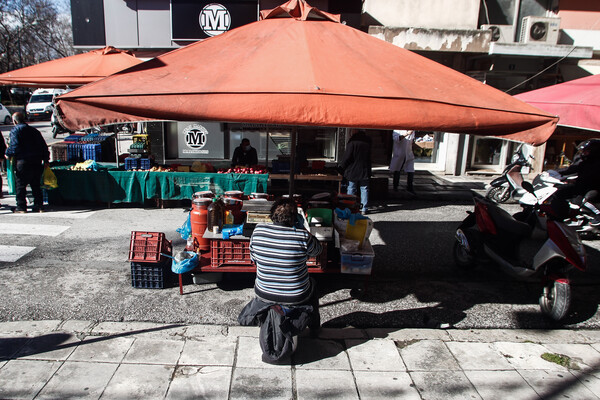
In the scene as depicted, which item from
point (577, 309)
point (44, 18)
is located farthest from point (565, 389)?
point (44, 18)

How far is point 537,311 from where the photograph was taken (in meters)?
5.35

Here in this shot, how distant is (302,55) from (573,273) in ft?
18.2

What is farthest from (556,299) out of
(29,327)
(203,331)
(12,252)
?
(12,252)

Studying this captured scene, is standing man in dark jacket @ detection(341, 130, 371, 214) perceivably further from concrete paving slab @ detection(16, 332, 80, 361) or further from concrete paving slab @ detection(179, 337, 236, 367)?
concrete paving slab @ detection(16, 332, 80, 361)

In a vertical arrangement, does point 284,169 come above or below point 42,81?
below

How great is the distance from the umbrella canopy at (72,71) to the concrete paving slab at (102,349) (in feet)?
20.5

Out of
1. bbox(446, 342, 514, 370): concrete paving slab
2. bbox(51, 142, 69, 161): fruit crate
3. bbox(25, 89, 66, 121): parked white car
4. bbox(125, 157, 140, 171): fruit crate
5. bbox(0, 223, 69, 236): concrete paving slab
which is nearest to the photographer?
bbox(446, 342, 514, 370): concrete paving slab

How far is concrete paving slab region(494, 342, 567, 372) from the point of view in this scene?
418cm

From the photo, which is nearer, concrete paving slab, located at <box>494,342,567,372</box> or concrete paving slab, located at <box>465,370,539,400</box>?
concrete paving slab, located at <box>465,370,539,400</box>

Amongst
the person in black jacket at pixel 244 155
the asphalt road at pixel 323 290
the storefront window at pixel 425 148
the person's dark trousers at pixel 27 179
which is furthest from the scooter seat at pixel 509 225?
the storefront window at pixel 425 148

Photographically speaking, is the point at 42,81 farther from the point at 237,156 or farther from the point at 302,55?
the point at 302,55

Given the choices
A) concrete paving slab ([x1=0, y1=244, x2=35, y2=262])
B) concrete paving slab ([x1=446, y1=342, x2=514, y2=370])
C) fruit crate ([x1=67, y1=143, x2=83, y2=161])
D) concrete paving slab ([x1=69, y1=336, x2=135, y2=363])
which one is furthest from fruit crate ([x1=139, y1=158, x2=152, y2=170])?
concrete paving slab ([x1=446, y1=342, x2=514, y2=370])

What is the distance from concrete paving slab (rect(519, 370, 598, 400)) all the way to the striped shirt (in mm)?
2215

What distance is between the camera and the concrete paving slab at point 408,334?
4.62 m
